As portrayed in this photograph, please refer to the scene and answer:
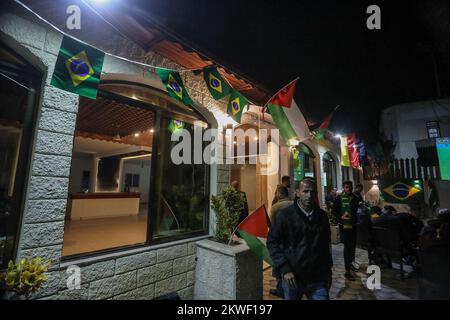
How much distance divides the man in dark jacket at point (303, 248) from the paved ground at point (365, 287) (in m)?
1.78

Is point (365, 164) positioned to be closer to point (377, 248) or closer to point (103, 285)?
point (377, 248)

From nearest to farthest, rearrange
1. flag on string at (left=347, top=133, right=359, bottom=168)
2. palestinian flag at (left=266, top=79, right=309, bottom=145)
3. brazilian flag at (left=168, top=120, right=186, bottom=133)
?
palestinian flag at (left=266, top=79, right=309, bottom=145) < brazilian flag at (left=168, top=120, right=186, bottom=133) < flag on string at (left=347, top=133, right=359, bottom=168)

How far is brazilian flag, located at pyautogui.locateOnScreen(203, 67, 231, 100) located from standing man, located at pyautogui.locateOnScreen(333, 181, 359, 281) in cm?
395

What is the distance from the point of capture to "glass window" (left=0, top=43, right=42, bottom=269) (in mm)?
2670

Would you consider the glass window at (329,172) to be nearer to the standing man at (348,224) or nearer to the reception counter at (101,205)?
the standing man at (348,224)

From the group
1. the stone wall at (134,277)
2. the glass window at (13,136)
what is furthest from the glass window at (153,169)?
the glass window at (13,136)

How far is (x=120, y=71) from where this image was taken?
3617 mm

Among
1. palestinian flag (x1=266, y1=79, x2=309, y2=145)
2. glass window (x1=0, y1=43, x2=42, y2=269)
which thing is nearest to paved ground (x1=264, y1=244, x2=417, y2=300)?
palestinian flag (x1=266, y1=79, x2=309, y2=145)

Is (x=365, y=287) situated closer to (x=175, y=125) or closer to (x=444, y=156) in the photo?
(x=175, y=125)

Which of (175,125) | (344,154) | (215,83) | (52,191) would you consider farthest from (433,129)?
(52,191)

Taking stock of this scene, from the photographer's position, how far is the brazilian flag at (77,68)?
96.9 inches

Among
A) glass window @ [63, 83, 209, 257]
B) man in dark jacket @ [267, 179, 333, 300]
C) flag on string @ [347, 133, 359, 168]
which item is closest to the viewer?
man in dark jacket @ [267, 179, 333, 300]

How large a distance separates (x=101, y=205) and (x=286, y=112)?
9409mm

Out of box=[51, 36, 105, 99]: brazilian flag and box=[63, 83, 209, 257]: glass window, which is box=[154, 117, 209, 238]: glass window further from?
box=[51, 36, 105, 99]: brazilian flag
